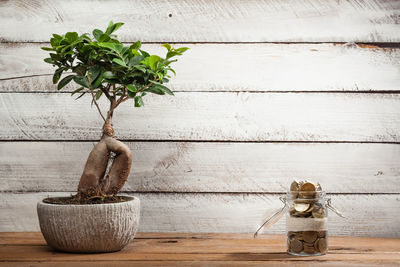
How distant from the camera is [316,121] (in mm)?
Answer: 1310

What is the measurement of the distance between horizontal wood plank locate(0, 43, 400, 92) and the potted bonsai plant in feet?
0.78

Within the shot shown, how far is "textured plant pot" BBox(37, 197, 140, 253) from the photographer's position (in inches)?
39.7

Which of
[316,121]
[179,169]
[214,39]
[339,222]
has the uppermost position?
[214,39]

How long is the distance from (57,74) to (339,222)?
828 mm

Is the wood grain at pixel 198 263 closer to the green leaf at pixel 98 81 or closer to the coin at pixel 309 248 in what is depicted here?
the coin at pixel 309 248

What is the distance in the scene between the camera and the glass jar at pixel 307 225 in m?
1.04

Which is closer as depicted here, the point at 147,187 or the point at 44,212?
the point at 44,212

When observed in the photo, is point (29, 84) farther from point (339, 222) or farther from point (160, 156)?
point (339, 222)

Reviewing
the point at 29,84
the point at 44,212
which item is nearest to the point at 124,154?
the point at 44,212

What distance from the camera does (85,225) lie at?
1.01m

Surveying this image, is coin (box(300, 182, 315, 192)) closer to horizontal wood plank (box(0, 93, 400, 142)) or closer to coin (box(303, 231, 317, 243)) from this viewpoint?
coin (box(303, 231, 317, 243))

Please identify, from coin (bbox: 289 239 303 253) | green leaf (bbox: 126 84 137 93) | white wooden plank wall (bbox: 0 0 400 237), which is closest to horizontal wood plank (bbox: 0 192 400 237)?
white wooden plank wall (bbox: 0 0 400 237)

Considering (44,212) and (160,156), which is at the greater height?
(160,156)

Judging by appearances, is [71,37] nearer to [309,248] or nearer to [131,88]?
[131,88]
